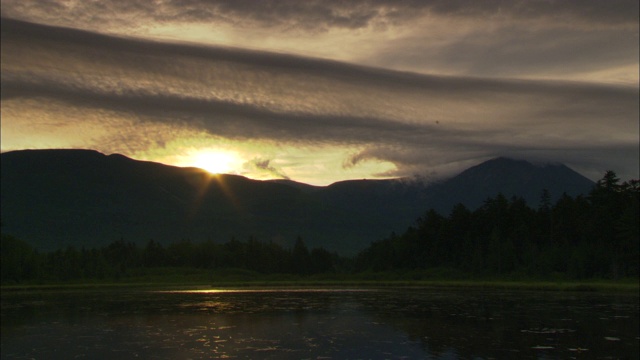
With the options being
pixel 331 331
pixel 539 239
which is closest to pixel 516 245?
pixel 539 239

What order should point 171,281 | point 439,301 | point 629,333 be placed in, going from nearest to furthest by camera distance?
point 629,333 < point 439,301 < point 171,281

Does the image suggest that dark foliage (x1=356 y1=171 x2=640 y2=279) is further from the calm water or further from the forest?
the calm water

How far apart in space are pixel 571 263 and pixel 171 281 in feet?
319

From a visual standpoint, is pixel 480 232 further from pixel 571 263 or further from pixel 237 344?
pixel 237 344

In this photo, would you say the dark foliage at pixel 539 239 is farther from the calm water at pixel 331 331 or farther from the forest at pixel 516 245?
the calm water at pixel 331 331

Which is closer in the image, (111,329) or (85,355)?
(85,355)

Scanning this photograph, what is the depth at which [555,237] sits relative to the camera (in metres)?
129

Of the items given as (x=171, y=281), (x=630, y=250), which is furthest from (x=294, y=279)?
(x=630, y=250)

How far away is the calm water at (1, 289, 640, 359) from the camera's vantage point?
3719cm

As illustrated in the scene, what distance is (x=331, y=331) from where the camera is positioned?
46906 millimetres

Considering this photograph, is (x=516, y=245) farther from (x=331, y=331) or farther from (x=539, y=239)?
(x=331, y=331)

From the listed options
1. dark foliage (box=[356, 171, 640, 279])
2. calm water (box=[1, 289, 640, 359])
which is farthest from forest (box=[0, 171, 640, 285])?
calm water (box=[1, 289, 640, 359])

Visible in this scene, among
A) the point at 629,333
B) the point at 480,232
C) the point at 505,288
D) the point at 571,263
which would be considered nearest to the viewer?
the point at 629,333

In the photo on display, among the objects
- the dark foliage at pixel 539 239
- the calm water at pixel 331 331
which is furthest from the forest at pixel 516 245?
the calm water at pixel 331 331
